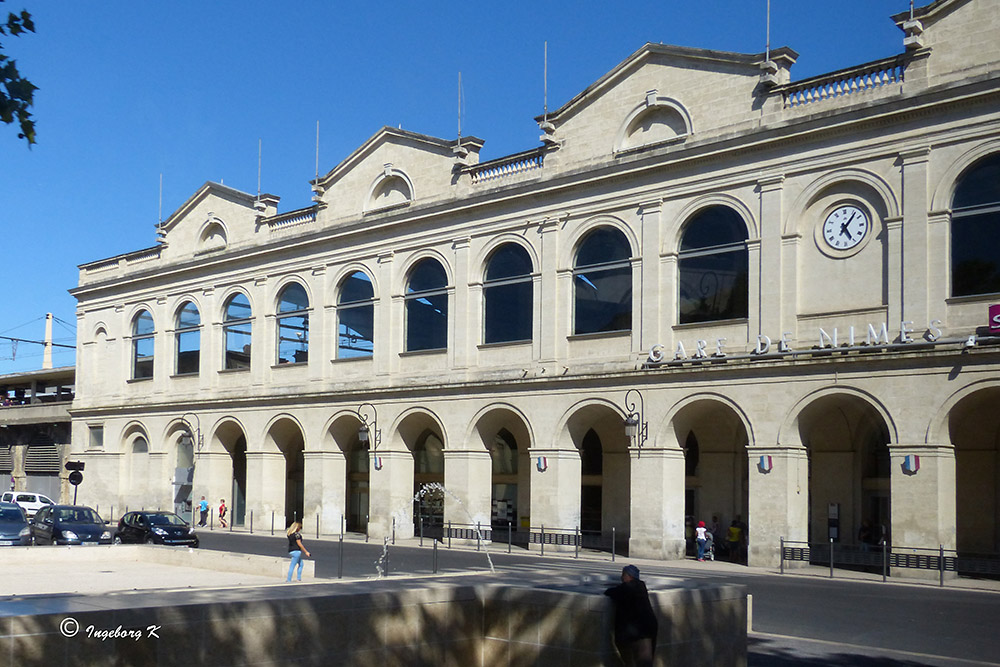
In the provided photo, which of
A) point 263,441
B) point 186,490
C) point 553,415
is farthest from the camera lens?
point 186,490

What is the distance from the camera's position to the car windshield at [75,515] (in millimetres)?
34844

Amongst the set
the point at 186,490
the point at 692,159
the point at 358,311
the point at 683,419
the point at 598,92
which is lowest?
the point at 186,490

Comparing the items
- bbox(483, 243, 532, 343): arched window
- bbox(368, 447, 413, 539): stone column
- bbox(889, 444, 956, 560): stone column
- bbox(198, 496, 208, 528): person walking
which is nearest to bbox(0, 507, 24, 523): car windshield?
bbox(368, 447, 413, 539): stone column

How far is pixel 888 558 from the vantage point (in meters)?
29.8

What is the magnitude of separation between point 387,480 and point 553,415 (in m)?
8.36

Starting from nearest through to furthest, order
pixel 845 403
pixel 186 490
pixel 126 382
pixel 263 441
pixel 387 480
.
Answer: pixel 845 403
pixel 387 480
pixel 263 441
pixel 186 490
pixel 126 382

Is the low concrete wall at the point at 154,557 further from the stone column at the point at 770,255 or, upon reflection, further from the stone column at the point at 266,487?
the stone column at the point at 266,487

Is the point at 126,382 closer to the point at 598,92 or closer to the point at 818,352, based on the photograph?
the point at 598,92

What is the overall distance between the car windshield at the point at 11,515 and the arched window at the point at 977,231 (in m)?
28.9

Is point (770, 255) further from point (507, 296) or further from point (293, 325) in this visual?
point (293, 325)

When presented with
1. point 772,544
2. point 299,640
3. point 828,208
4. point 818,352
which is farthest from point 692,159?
point 299,640

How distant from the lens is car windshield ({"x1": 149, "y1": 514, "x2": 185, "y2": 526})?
35000 mm

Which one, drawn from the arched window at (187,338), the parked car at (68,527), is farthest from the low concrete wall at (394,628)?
the arched window at (187,338)

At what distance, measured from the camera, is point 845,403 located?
107 ft
